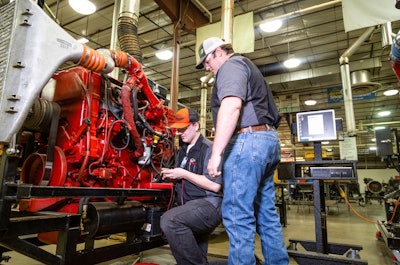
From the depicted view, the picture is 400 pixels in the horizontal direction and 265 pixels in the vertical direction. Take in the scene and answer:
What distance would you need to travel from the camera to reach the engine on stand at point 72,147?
1.28m

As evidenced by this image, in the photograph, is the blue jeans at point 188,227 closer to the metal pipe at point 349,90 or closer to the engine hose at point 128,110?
the engine hose at point 128,110

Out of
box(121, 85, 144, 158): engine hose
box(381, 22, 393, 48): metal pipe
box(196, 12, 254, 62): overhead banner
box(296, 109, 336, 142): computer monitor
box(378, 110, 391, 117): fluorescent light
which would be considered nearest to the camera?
box(121, 85, 144, 158): engine hose

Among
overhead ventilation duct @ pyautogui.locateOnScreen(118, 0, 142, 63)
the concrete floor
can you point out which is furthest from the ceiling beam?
the concrete floor

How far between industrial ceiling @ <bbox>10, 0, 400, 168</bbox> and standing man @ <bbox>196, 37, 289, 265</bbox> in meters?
3.94

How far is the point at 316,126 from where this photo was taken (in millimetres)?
2959

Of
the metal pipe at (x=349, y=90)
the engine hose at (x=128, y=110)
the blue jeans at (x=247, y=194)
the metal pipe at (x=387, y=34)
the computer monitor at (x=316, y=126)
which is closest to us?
the blue jeans at (x=247, y=194)

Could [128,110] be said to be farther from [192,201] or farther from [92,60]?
[192,201]

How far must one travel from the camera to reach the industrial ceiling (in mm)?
5836

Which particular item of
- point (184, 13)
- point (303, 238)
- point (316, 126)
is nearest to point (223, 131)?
point (316, 126)

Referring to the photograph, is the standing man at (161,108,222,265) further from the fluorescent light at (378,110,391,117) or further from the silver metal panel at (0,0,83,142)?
the fluorescent light at (378,110,391,117)

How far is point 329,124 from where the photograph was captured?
114 inches

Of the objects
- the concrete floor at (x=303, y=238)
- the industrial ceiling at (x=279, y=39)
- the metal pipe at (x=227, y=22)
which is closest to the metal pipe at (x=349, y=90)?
the industrial ceiling at (x=279, y=39)

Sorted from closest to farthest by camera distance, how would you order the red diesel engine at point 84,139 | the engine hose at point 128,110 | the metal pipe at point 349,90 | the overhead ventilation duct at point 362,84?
the red diesel engine at point 84,139 < the engine hose at point 128,110 < the metal pipe at point 349,90 < the overhead ventilation duct at point 362,84

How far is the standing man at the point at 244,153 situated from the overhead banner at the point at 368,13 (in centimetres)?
358
